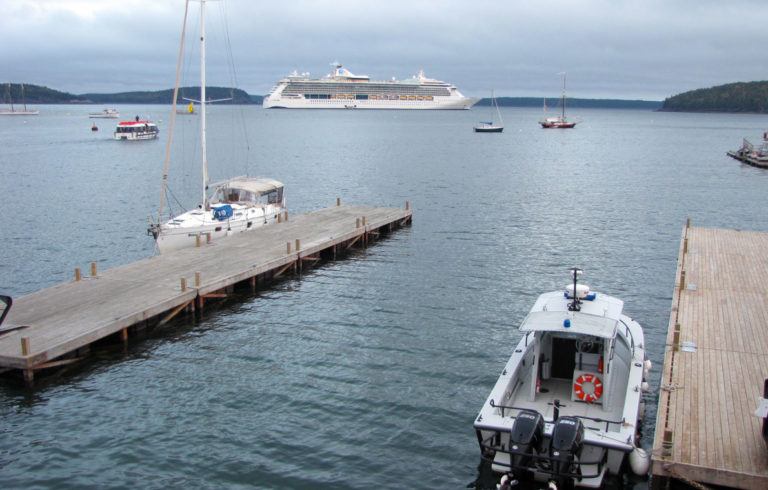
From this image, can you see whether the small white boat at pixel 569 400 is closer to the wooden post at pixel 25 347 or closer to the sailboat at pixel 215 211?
the wooden post at pixel 25 347

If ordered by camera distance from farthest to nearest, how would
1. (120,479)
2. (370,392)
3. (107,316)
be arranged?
(107,316) < (370,392) < (120,479)

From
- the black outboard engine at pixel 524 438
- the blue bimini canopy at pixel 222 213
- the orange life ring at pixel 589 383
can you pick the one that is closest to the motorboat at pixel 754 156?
the blue bimini canopy at pixel 222 213

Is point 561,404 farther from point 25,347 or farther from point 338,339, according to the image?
point 25,347

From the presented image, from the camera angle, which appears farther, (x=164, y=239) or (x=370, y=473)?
(x=164, y=239)

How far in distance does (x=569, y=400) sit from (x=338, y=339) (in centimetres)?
836

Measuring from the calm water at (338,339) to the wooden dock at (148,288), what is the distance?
80 cm

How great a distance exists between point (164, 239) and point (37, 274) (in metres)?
5.40

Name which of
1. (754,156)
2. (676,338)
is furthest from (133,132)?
(676,338)

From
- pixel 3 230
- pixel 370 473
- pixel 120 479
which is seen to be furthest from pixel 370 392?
pixel 3 230

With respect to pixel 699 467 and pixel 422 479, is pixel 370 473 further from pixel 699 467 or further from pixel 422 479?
pixel 699 467

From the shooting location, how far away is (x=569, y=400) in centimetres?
1388

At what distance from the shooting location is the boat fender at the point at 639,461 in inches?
477

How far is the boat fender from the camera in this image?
39.7 feet

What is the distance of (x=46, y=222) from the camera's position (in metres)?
39.8
